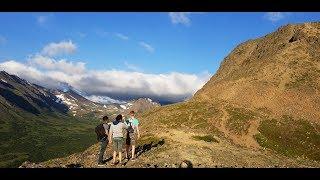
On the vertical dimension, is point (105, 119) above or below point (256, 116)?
below

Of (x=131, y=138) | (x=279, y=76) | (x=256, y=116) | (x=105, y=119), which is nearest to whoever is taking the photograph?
(x=105, y=119)

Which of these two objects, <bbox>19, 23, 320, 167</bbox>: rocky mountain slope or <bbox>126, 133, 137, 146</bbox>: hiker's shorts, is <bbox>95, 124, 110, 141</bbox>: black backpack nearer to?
<bbox>126, 133, 137, 146</bbox>: hiker's shorts

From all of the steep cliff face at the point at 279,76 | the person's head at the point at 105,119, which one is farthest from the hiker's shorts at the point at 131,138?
the steep cliff face at the point at 279,76

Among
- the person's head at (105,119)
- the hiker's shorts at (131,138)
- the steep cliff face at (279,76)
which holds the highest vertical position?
the steep cliff face at (279,76)

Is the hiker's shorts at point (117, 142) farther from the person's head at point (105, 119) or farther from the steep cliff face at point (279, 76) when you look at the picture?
the steep cliff face at point (279, 76)

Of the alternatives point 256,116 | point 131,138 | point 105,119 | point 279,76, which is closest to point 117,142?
point 105,119

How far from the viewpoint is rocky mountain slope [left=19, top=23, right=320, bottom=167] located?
5408 cm

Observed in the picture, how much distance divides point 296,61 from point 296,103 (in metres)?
30.2

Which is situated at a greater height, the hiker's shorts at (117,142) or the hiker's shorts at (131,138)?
the hiker's shorts at (131,138)

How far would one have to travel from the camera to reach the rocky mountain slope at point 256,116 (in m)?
54.1

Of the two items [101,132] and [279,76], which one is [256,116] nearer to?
[279,76]

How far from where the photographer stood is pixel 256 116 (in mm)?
106750

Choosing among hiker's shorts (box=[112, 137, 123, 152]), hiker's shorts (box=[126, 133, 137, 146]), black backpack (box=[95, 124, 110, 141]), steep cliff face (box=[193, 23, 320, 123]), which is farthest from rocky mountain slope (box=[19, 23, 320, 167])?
black backpack (box=[95, 124, 110, 141])

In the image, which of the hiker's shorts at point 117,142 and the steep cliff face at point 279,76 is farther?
the steep cliff face at point 279,76
